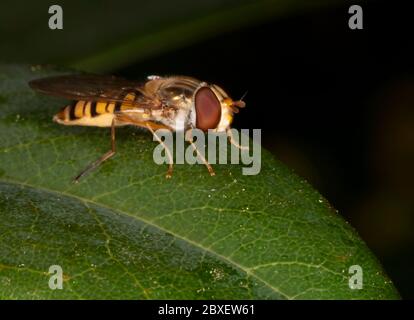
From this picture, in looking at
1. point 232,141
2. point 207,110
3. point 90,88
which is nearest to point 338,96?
point 207,110

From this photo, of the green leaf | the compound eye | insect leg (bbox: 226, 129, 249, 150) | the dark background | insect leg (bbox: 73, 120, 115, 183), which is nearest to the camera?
the green leaf

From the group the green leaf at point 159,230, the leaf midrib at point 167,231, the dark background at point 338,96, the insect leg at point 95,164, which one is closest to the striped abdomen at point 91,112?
the green leaf at point 159,230

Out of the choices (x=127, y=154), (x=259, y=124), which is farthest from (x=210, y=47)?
(x=127, y=154)

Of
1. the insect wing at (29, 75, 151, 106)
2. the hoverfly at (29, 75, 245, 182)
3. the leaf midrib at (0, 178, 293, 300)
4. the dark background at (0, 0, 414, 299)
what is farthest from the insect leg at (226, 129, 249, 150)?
the dark background at (0, 0, 414, 299)

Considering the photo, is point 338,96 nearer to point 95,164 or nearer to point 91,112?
point 91,112

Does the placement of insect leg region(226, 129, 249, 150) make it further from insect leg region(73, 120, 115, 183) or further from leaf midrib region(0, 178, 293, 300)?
leaf midrib region(0, 178, 293, 300)

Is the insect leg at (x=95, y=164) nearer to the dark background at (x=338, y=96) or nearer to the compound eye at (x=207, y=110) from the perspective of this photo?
the compound eye at (x=207, y=110)
